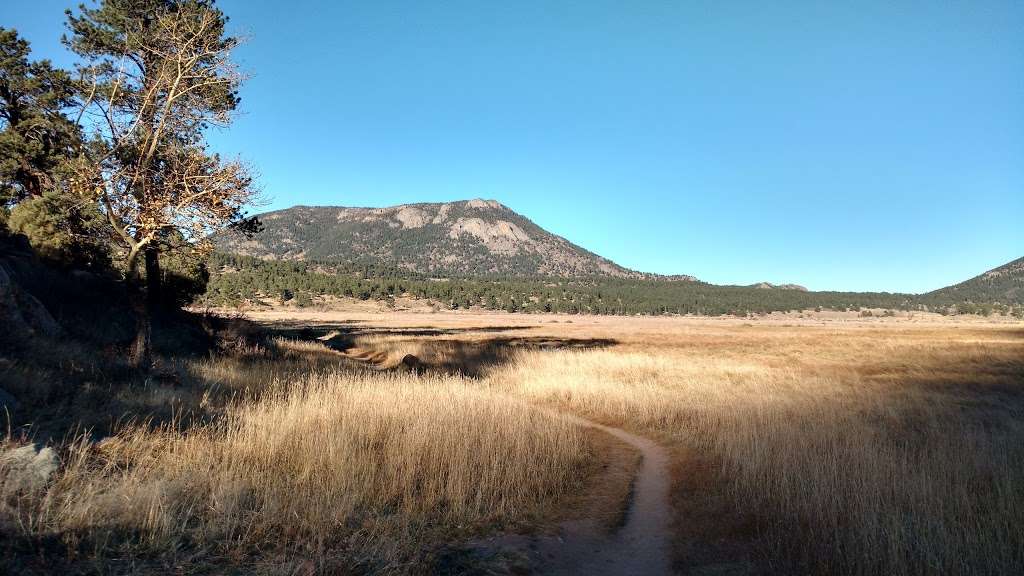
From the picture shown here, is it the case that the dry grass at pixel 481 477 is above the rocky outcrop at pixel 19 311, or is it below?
below

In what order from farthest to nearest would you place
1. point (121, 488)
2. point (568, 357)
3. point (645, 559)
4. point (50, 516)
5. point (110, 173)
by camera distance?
1. point (568, 357)
2. point (110, 173)
3. point (645, 559)
4. point (121, 488)
5. point (50, 516)

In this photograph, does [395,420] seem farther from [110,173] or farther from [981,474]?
[981,474]

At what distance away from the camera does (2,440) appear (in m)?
5.01

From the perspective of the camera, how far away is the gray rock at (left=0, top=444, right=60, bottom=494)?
4363 mm

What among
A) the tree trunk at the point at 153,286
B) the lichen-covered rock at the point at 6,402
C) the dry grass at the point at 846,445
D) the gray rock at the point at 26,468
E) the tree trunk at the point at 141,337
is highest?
the tree trunk at the point at 153,286

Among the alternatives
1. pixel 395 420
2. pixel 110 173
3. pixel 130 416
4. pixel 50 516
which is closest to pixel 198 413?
pixel 130 416

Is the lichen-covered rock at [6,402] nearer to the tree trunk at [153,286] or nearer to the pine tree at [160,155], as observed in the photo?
the pine tree at [160,155]

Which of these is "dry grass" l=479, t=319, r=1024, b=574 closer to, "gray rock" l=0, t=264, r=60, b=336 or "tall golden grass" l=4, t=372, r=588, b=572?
"tall golden grass" l=4, t=372, r=588, b=572

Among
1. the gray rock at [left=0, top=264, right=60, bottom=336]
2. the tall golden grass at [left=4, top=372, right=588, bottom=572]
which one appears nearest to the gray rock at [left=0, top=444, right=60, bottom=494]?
the tall golden grass at [left=4, top=372, right=588, bottom=572]

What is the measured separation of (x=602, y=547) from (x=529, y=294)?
13017cm

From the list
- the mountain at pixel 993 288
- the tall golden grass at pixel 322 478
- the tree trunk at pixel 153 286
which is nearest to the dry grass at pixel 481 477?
the tall golden grass at pixel 322 478

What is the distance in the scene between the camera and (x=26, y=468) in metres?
4.63

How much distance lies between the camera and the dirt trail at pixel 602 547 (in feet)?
17.3

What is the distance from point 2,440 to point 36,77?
68.8 feet
